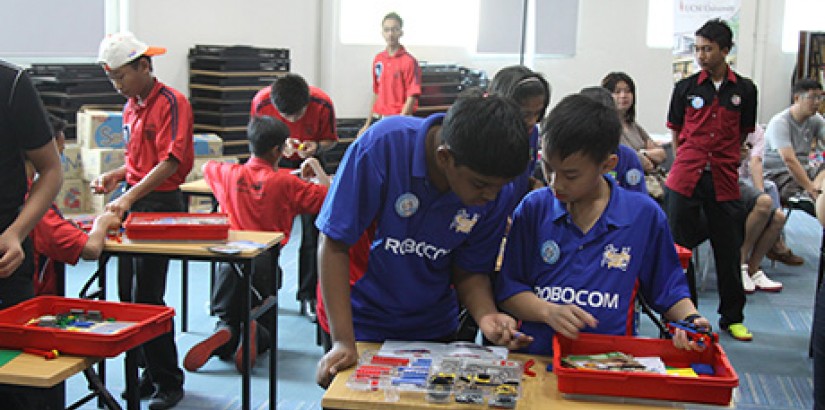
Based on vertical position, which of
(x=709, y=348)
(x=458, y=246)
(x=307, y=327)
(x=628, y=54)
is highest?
(x=628, y=54)

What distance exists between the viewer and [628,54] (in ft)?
30.7

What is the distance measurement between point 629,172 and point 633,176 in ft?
0.08

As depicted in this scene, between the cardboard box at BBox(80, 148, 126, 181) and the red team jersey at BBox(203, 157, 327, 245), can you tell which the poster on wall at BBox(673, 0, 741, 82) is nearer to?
the cardboard box at BBox(80, 148, 126, 181)

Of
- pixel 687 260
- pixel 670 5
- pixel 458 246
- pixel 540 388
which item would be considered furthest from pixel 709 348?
pixel 670 5

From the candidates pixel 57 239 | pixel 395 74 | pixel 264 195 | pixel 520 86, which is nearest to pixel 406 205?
pixel 520 86

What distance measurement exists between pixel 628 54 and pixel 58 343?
7950 millimetres

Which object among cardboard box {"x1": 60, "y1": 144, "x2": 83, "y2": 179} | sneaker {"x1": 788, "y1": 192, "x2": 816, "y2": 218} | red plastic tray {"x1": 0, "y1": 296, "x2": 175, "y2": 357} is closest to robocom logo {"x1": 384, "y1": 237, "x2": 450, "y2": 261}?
red plastic tray {"x1": 0, "y1": 296, "x2": 175, "y2": 357}

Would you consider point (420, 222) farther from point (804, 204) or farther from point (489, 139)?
point (804, 204)

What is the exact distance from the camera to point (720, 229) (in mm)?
5027

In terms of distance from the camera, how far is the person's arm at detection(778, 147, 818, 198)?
6.14 meters

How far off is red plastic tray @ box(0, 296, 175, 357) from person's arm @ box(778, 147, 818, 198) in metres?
4.81

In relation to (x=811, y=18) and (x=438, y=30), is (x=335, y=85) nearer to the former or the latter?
(x=438, y=30)

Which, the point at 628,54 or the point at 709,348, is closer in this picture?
the point at 709,348

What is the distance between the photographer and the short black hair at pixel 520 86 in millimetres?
3156
